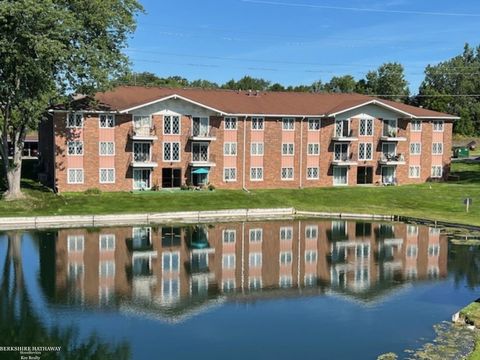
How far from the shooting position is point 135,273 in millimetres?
28828

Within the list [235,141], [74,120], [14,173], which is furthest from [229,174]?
[14,173]

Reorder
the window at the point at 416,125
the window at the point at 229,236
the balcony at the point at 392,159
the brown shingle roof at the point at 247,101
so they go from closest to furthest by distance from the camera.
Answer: the window at the point at 229,236 → the brown shingle roof at the point at 247,101 → the balcony at the point at 392,159 → the window at the point at 416,125

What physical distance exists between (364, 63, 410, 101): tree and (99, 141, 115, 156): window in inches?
2971

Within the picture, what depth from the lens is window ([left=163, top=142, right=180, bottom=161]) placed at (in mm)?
56875

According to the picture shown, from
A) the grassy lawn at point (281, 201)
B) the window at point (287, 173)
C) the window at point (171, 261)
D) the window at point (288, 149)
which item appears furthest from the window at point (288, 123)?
the window at point (171, 261)

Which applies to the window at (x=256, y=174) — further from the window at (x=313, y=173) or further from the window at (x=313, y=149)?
the window at (x=313, y=149)

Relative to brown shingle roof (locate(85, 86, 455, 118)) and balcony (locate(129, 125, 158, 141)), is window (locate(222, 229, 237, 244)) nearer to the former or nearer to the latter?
balcony (locate(129, 125, 158, 141))

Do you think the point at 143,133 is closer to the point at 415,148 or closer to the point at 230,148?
the point at 230,148

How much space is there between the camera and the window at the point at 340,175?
207 ft

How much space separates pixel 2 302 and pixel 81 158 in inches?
1246

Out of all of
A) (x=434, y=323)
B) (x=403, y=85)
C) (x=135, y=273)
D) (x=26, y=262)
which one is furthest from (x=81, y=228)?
(x=403, y=85)

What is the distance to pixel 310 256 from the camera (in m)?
33.7

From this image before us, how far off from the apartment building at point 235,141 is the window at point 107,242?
56.4 ft

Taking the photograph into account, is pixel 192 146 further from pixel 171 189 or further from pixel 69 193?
pixel 69 193
